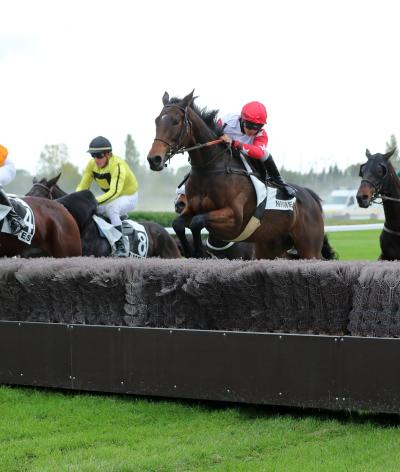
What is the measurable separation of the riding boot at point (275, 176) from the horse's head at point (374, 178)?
82 centimetres

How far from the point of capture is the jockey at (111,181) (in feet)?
33.6

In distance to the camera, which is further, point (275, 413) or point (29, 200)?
point (29, 200)

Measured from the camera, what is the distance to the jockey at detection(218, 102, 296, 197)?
8.23 metres

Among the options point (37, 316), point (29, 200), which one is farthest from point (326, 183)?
point (37, 316)

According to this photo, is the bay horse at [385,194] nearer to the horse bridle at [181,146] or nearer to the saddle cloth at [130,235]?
the horse bridle at [181,146]

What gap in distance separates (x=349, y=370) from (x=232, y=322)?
81cm

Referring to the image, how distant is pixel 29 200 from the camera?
363 inches

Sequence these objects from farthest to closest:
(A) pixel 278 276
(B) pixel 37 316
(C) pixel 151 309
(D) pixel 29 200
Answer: (D) pixel 29 200 → (B) pixel 37 316 → (C) pixel 151 309 → (A) pixel 278 276

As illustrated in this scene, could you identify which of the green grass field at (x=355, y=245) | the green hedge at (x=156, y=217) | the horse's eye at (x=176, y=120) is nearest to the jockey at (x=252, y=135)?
the horse's eye at (x=176, y=120)

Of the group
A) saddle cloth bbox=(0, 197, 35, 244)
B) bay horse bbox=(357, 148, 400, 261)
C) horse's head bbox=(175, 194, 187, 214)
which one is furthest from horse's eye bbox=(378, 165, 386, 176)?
saddle cloth bbox=(0, 197, 35, 244)

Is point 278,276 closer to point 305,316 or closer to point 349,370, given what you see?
point 305,316

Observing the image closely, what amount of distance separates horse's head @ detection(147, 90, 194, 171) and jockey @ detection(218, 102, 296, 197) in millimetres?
529

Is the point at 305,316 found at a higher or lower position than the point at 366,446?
higher

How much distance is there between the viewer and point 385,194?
9.32 m
